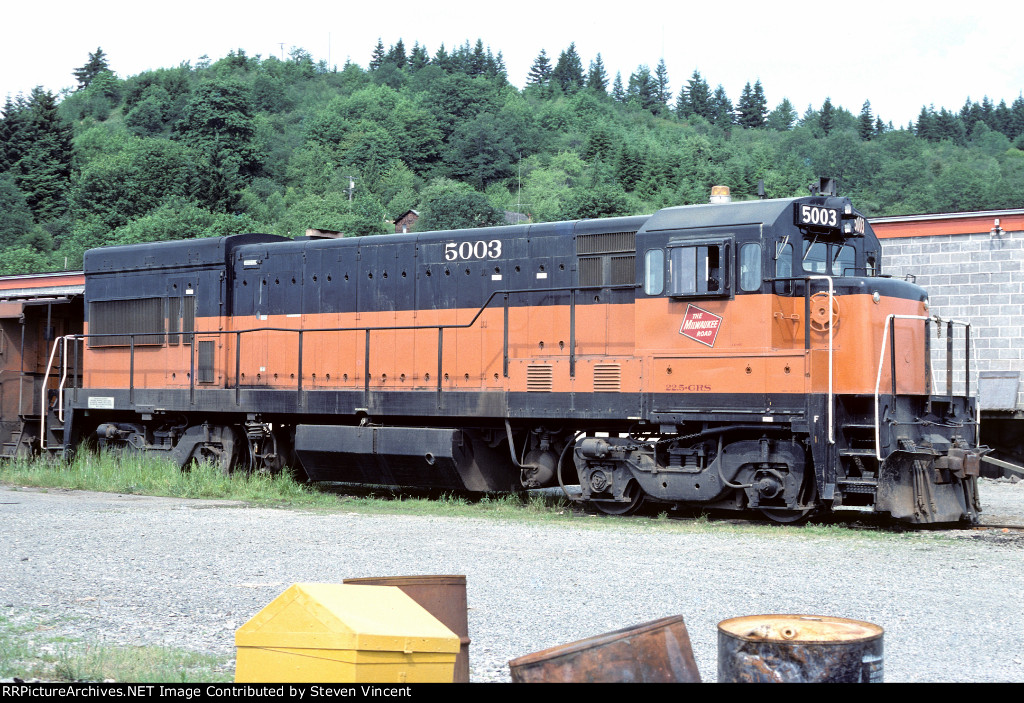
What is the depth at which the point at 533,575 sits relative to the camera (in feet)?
24.6

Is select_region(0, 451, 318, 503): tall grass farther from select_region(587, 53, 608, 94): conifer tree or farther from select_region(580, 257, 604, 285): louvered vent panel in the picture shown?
select_region(587, 53, 608, 94): conifer tree

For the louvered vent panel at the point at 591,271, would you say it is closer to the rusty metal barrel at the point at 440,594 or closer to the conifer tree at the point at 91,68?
the rusty metal barrel at the point at 440,594

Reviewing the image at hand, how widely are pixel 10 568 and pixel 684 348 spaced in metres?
6.72

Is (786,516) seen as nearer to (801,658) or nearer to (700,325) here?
(700,325)

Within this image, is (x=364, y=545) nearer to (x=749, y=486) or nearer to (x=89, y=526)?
(x=89, y=526)

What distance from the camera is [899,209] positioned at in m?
88.5

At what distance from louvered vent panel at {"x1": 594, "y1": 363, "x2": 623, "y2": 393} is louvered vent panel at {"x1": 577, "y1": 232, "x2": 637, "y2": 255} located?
1387 mm

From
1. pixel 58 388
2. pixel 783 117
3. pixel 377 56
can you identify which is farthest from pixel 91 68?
pixel 58 388

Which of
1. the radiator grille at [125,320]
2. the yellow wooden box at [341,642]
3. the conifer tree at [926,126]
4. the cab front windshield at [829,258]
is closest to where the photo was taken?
the yellow wooden box at [341,642]

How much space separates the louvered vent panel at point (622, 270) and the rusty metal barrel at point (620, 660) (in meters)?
8.72

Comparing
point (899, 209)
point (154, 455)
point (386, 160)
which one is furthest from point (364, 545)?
point (386, 160)

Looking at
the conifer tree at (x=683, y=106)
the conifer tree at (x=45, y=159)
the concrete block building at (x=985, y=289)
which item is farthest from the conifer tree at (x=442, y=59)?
the concrete block building at (x=985, y=289)

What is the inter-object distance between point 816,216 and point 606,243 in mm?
2456

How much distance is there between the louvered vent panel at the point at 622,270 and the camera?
12023 mm
